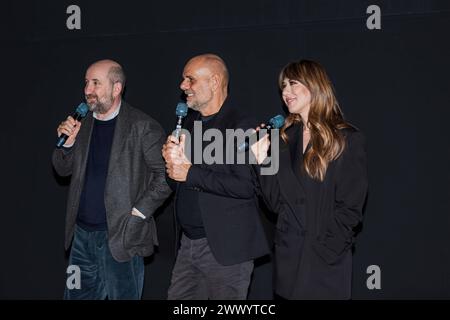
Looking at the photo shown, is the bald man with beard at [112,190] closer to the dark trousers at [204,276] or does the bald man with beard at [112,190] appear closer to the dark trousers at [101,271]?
the dark trousers at [101,271]

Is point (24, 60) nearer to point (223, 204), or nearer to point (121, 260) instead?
point (121, 260)

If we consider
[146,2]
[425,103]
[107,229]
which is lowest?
[107,229]

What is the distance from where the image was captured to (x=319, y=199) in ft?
8.53

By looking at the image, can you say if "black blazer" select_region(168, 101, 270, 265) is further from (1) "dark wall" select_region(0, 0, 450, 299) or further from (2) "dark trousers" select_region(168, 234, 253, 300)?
(1) "dark wall" select_region(0, 0, 450, 299)

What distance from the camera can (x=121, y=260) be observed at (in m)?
3.25

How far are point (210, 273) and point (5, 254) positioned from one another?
7.71 ft

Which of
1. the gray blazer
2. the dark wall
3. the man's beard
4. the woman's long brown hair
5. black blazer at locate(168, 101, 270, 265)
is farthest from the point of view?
the dark wall

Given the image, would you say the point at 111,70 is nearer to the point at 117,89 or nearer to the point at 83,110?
the point at 117,89

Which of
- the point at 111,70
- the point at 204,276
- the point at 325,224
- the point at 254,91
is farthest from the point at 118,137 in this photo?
the point at 325,224

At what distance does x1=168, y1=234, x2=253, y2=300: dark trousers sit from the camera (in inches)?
113

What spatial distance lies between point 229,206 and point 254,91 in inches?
49.8

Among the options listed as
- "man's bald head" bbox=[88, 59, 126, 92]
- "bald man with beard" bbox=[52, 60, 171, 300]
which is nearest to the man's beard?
"bald man with beard" bbox=[52, 60, 171, 300]

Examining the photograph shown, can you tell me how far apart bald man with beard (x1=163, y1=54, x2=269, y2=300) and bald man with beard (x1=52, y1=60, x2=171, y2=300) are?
33cm
